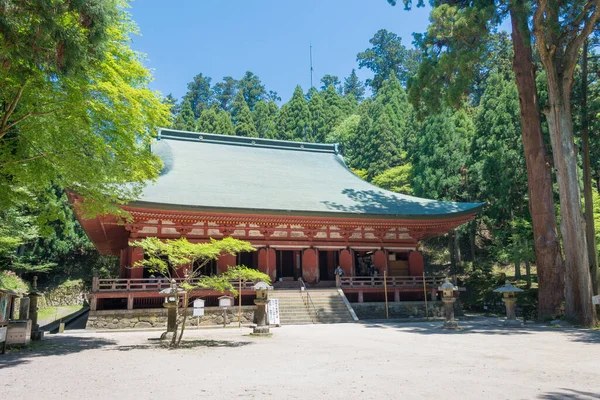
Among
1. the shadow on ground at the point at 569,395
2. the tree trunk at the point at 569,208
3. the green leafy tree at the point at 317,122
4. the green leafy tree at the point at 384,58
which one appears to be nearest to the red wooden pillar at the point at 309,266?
the tree trunk at the point at 569,208

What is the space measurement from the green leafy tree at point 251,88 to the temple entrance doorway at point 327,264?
64510 mm

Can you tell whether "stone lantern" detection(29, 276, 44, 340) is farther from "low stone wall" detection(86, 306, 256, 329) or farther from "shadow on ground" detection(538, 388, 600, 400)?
"shadow on ground" detection(538, 388, 600, 400)

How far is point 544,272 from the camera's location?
583 inches

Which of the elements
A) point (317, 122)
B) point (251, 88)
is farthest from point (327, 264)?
point (251, 88)

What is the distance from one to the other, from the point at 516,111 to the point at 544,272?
14.1 meters

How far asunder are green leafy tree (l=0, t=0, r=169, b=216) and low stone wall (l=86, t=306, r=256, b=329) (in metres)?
5.87

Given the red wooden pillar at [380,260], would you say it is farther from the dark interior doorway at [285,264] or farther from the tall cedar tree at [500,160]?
the tall cedar tree at [500,160]

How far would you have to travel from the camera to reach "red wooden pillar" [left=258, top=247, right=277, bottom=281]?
1849 centimetres

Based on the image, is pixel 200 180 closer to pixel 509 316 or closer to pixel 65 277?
pixel 509 316

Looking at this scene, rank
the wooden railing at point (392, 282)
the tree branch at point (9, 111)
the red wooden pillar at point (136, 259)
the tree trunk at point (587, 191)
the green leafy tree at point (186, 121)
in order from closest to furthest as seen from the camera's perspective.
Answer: the tree branch at point (9, 111), the tree trunk at point (587, 191), the red wooden pillar at point (136, 259), the wooden railing at point (392, 282), the green leafy tree at point (186, 121)

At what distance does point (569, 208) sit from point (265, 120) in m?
45.8

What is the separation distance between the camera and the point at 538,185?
50.3 feet

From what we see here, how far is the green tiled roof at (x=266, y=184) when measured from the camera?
57.6 ft

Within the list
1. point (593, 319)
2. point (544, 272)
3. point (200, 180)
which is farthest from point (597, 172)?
point (200, 180)
